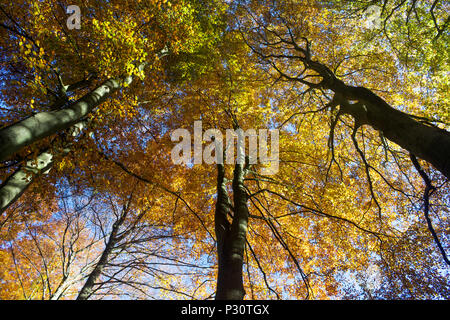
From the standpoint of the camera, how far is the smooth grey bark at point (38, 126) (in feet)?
7.46

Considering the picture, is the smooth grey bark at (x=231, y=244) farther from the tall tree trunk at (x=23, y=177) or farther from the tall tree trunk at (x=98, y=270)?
the tall tree trunk at (x=98, y=270)

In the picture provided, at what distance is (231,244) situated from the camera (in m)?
3.18

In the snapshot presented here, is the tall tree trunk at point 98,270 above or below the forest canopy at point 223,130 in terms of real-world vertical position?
below

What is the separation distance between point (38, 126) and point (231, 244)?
328cm

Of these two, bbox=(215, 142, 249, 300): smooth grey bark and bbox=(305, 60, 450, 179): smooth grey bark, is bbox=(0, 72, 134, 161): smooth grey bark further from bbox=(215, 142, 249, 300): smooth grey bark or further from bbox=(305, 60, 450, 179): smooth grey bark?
bbox=(305, 60, 450, 179): smooth grey bark

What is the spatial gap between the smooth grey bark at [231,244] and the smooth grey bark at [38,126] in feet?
10.1

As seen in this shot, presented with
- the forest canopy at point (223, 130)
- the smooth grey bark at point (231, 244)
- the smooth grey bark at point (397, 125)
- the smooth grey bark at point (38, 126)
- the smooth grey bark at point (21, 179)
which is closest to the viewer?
the smooth grey bark at point (38, 126)

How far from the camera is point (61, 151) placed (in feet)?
13.9

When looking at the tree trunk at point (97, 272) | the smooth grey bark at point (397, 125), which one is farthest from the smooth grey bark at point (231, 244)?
the tree trunk at point (97, 272)

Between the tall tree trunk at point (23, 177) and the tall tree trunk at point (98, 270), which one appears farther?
the tall tree trunk at point (98, 270)

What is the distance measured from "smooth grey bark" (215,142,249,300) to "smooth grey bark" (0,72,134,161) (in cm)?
309

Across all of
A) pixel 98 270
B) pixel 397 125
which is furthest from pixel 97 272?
pixel 397 125

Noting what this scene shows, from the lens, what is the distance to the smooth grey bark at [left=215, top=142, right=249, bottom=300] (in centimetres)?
264
